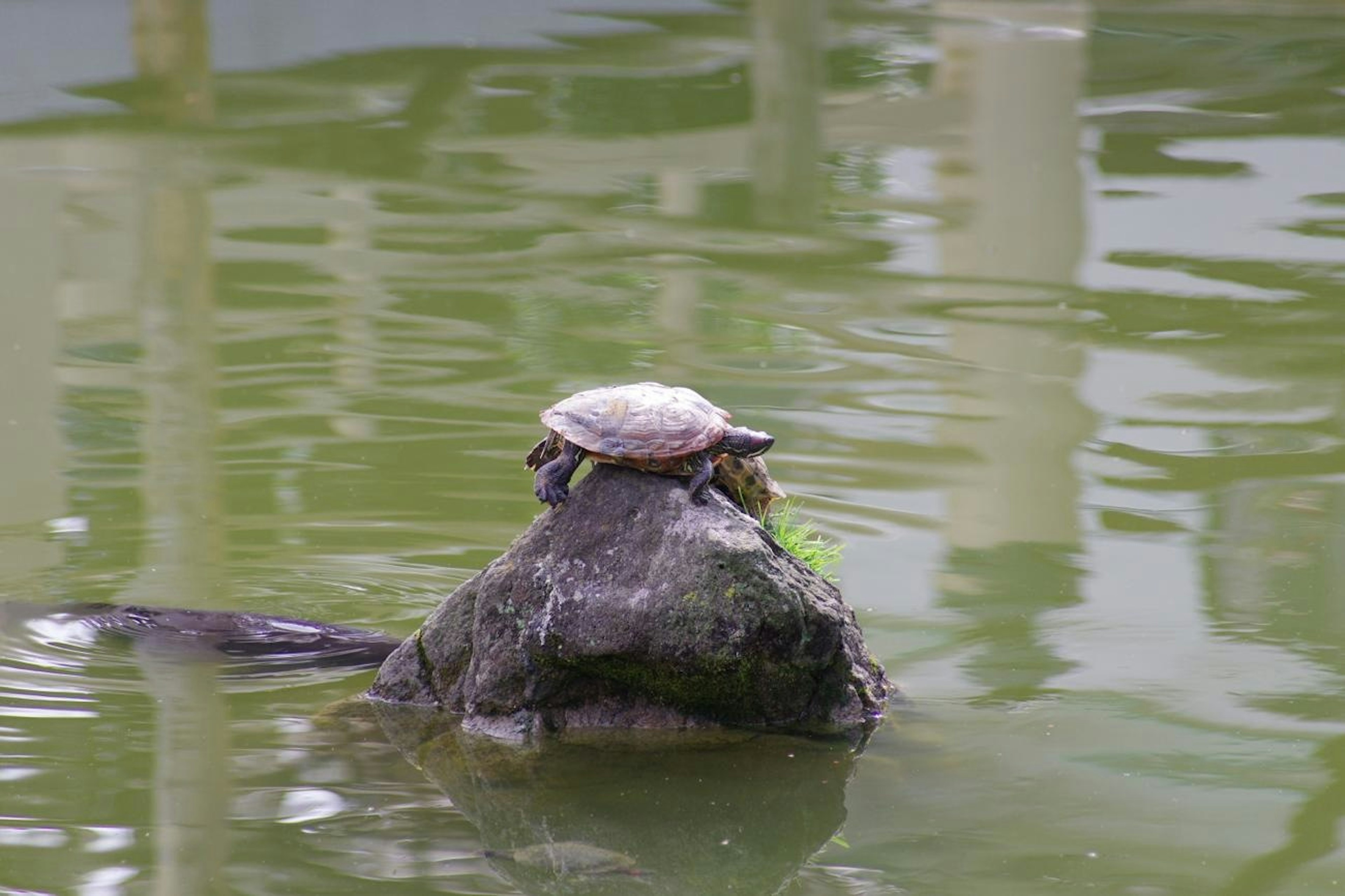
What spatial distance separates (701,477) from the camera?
4.60 meters

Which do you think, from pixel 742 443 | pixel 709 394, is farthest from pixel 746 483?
pixel 709 394

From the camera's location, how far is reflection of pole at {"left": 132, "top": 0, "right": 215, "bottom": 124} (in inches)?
546

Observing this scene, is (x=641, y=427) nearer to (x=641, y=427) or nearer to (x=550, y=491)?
(x=641, y=427)

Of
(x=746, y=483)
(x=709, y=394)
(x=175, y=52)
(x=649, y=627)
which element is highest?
(x=175, y=52)

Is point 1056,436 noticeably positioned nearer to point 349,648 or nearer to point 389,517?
point 389,517

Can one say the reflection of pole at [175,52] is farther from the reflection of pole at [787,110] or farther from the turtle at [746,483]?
the turtle at [746,483]

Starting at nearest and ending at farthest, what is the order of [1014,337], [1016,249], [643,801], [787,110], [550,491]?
[643,801] → [550,491] → [1014,337] → [1016,249] → [787,110]

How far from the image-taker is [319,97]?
1410cm

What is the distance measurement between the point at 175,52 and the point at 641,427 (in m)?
11.1

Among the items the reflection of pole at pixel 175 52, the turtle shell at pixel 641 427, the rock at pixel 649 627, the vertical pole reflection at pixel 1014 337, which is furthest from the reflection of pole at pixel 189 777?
the reflection of pole at pixel 175 52

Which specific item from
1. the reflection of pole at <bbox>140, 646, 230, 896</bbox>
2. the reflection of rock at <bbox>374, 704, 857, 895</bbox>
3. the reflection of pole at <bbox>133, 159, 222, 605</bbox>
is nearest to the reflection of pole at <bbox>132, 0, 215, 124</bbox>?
the reflection of pole at <bbox>133, 159, 222, 605</bbox>

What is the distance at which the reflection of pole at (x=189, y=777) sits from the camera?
12.9 ft

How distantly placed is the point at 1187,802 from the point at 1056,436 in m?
3.26

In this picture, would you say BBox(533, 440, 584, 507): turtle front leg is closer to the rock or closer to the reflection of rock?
the rock
